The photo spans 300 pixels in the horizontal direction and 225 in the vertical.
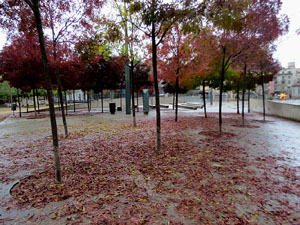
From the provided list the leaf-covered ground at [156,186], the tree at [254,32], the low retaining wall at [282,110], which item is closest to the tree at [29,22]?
the leaf-covered ground at [156,186]

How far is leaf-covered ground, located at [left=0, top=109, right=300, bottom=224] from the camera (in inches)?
97.2

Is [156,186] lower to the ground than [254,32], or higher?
lower

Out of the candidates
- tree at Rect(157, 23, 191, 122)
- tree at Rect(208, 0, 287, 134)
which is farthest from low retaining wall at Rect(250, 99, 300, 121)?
tree at Rect(157, 23, 191, 122)

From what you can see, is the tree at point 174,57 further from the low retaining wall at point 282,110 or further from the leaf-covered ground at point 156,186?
the low retaining wall at point 282,110

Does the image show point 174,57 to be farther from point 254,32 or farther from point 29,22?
point 29,22

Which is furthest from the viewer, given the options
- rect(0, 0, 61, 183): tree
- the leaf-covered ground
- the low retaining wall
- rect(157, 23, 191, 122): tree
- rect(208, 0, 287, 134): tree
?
the low retaining wall

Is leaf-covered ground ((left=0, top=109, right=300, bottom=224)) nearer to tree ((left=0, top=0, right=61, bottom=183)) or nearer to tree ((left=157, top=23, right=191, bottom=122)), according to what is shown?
tree ((left=0, top=0, right=61, bottom=183))

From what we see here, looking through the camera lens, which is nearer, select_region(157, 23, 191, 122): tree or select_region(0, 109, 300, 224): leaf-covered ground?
select_region(0, 109, 300, 224): leaf-covered ground

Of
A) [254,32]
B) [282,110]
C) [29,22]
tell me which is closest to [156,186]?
[29,22]

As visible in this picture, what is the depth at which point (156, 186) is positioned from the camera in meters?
3.27

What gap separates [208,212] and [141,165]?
199 cm

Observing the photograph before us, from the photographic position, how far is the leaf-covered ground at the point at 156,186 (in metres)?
2.47

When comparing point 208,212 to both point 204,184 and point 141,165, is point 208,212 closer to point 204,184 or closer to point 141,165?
point 204,184

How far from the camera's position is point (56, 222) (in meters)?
2.36
